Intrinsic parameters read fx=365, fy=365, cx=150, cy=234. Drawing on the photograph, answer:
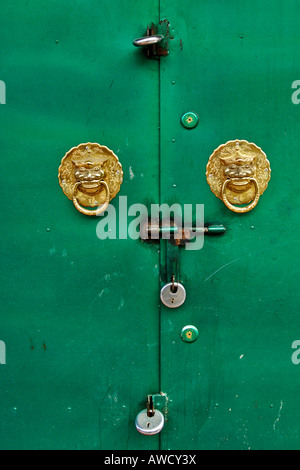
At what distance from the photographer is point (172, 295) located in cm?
126

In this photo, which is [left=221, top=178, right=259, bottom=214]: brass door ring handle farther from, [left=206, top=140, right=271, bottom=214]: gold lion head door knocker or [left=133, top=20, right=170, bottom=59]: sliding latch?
[left=133, top=20, right=170, bottom=59]: sliding latch

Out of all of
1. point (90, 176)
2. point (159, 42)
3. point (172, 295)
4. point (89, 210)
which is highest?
point (159, 42)

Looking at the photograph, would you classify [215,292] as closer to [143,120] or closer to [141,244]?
[141,244]

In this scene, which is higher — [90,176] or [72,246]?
[90,176]

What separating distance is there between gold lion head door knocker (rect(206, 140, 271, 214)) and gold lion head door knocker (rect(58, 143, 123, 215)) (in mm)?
330

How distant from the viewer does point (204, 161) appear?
1.25 m

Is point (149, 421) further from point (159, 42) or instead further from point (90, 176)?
point (159, 42)

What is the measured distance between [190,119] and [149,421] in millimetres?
1050

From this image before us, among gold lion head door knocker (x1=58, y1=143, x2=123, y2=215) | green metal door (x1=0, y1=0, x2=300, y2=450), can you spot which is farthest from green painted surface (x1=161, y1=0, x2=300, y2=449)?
gold lion head door knocker (x1=58, y1=143, x2=123, y2=215)

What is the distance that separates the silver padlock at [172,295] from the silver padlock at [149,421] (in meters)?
0.39

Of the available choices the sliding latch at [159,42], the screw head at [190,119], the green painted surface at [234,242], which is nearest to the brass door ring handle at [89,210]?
the green painted surface at [234,242]

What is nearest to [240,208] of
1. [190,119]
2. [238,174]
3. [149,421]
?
[238,174]

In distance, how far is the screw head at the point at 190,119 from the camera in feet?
4.04

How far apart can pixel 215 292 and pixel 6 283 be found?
0.73 m
